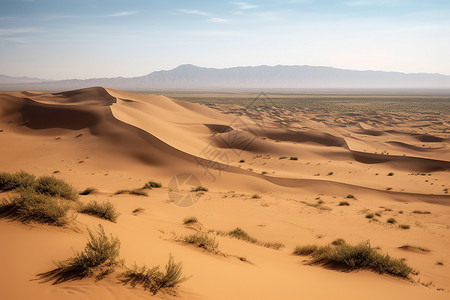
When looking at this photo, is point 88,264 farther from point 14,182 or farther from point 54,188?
point 14,182

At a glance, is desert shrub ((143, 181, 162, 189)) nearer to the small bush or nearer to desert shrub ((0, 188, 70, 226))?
desert shrub ((0, 188, 70, 226))

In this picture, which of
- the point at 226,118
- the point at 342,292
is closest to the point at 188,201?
the point at 342,292

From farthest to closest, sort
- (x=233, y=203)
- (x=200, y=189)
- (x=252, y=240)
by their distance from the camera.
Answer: (x=200, y=189)
(x=233, y=203)
(x=252, y=240)

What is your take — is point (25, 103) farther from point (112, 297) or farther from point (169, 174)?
point (112, 297)

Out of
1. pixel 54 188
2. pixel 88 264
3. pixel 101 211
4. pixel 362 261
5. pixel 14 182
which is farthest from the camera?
pixel 14 182

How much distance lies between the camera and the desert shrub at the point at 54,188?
871 centimetres

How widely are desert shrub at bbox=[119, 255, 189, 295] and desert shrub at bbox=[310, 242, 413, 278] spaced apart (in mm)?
4352

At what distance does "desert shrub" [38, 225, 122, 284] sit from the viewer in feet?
14.7

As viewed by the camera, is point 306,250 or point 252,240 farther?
point 252,240

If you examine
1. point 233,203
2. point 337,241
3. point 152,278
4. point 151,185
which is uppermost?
point 152,278

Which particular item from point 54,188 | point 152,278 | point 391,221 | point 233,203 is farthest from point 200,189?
point 152,278

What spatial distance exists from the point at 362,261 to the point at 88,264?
19.6 ft

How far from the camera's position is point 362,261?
7219 mm

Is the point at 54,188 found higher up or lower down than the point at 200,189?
higher up
